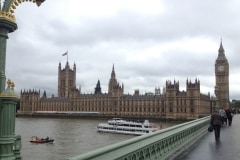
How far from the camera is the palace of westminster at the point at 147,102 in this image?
4424 inches

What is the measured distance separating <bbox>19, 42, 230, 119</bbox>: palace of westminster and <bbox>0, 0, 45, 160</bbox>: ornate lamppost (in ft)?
303

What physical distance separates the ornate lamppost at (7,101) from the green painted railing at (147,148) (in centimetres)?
122

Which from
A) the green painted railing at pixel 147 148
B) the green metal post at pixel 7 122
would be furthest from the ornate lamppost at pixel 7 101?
the green painted railing at pixel 147 148

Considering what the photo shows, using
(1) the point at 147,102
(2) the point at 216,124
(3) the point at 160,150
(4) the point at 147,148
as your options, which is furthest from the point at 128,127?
(1) the point at 147,102

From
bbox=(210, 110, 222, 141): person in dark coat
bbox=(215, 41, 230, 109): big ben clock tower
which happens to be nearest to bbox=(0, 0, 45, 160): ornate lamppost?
bbox=(210, 110, 222, 141): person in dark coat

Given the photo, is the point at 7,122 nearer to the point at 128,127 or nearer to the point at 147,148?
the point at 147,148

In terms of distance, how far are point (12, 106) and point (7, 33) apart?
3.76ft

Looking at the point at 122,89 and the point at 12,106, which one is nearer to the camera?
the point at 12,106

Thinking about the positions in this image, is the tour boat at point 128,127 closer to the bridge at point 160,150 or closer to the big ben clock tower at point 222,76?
the bridge at point 160,150

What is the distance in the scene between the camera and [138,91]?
14312cm

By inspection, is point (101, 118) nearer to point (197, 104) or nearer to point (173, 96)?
point (173, 96)

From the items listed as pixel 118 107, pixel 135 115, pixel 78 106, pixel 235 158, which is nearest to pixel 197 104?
pixel 135 115

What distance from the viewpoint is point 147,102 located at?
122m

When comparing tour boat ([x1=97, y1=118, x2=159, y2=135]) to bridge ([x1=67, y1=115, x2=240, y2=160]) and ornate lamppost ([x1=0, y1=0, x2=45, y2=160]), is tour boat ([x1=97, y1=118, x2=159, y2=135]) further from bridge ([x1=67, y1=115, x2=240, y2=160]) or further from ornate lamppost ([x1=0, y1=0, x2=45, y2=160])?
ornate lamppost ([x1=0, y1=0, x2=45, y2=160])
